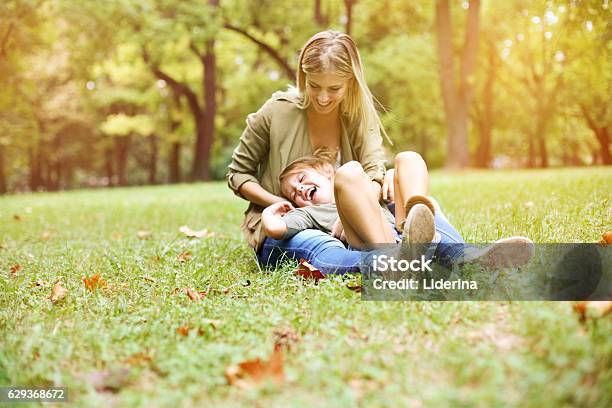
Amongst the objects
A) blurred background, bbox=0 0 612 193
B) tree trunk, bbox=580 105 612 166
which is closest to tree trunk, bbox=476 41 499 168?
blurred background, bbox=0 0 612 193

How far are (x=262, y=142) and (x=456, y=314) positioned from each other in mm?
2009

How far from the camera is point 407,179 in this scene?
3.12 metres

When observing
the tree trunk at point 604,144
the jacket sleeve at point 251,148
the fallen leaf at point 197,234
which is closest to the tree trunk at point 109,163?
the tree trunk at point 604,144

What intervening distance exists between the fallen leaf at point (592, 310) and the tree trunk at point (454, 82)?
15.6 m

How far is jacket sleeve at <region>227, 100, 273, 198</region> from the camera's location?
3.81 metres

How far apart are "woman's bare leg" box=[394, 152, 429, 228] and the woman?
0.33m

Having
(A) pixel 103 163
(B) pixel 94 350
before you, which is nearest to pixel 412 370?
(B) pixel 94 350

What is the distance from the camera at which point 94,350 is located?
2.09m

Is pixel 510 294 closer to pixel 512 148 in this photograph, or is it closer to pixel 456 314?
pixel 456 314

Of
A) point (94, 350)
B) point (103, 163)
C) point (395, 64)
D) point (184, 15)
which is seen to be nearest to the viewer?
point (94, 350)

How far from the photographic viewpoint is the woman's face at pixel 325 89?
3428 millimetres

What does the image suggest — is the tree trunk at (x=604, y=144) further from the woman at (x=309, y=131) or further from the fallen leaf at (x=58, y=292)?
the fallen leaf at (x=58, y=292)

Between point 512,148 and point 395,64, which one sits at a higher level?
point 395,64

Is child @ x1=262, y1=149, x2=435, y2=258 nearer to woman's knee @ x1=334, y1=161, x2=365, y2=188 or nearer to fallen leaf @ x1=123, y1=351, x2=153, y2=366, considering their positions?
woman's knee @ x1=334, y1=161, x2=365, y2=188
